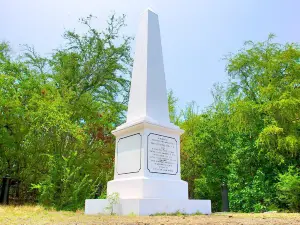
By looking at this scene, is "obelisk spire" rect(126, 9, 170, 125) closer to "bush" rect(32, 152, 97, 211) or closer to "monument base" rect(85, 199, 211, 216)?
"monument base" rect(85, 199, 211, 216)

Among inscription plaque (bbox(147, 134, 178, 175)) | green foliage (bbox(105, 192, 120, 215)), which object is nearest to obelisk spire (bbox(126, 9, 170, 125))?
inscription plaque (bbox(147, 134, 178, 175))

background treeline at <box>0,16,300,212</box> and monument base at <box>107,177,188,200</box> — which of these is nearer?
monument base at <box>107,177,188,200</box>

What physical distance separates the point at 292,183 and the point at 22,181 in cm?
1323

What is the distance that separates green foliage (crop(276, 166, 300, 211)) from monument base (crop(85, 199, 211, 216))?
6.18 metres

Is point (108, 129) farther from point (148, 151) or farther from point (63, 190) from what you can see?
point (148, 151)

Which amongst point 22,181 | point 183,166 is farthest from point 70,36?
point 183,166

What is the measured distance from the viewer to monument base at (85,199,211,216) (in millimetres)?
6982

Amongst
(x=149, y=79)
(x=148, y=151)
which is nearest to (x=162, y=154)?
(x=148, y=151)

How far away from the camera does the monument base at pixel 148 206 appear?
698 cm

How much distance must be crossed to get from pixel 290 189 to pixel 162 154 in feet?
24.5

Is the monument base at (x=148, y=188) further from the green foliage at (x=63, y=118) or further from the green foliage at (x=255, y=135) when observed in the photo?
the green foliage at (x=255, y=135)

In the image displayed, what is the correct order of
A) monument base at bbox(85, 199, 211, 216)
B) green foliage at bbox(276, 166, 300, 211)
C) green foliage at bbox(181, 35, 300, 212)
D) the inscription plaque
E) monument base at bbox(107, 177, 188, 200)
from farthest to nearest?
green foliage at bbox(181, 35, 300, 212) → green foliage at bbox(276, 166, 300, 211) → the inscription plaque → monument base at bbox(107, 177, 188, 200) → monument base at bbox(85, 199, 211, 216)

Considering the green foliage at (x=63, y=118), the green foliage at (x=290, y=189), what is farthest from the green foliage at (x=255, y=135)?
the green foliage at (x=63, y=118)

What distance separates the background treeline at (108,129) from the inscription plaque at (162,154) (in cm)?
465
